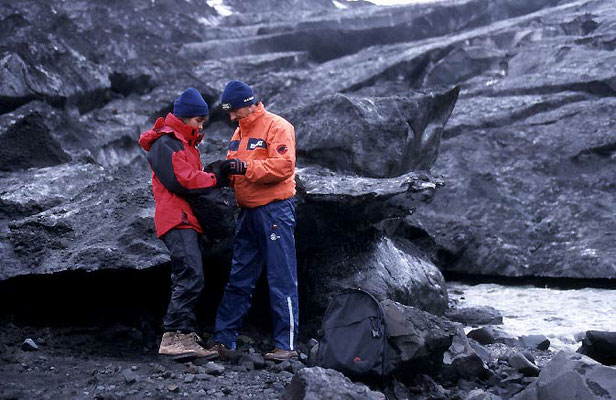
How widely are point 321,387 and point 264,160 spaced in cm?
224

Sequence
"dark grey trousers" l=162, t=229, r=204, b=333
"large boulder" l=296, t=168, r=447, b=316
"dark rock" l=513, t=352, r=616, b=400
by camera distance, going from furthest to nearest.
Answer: "large boulder" l=296, t=168, r=447, b=316, "dark grey trousers" l=162, t=229, r=204, b=333, "dark rock" l=513, t=352, r=616, b=400

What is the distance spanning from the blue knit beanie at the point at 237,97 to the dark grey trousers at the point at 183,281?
4.06 ft

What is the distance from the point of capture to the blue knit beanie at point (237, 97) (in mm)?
5828

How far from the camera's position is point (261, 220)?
5.76 m

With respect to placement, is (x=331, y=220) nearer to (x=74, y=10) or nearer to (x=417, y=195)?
(x=417, y=195)

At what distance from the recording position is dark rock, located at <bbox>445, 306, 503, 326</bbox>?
328 inches

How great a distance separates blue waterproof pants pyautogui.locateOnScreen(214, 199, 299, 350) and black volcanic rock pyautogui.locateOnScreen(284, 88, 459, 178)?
2.84 meters

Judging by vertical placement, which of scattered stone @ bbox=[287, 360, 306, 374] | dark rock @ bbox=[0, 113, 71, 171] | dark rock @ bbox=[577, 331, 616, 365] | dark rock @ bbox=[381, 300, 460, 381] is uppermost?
dark rock @ bbox=[0, 113, 71, 171]

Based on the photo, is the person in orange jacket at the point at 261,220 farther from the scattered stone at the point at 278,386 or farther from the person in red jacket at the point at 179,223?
the scattered stone at the point at 278,386

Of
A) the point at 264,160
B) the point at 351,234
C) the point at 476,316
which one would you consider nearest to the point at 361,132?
the point at 351,234

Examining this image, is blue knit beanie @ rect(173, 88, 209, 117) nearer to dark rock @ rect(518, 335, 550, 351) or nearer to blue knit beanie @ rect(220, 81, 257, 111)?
blue knit beanie @ rect(220, 81, 257, 111)

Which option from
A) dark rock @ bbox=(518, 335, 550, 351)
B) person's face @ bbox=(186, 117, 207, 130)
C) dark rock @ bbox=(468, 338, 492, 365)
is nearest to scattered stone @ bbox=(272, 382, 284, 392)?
dark rock @ bbox=(468, 338, 492, 365)

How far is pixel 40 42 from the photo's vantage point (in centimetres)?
1373

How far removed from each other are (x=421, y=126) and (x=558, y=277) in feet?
11.7
